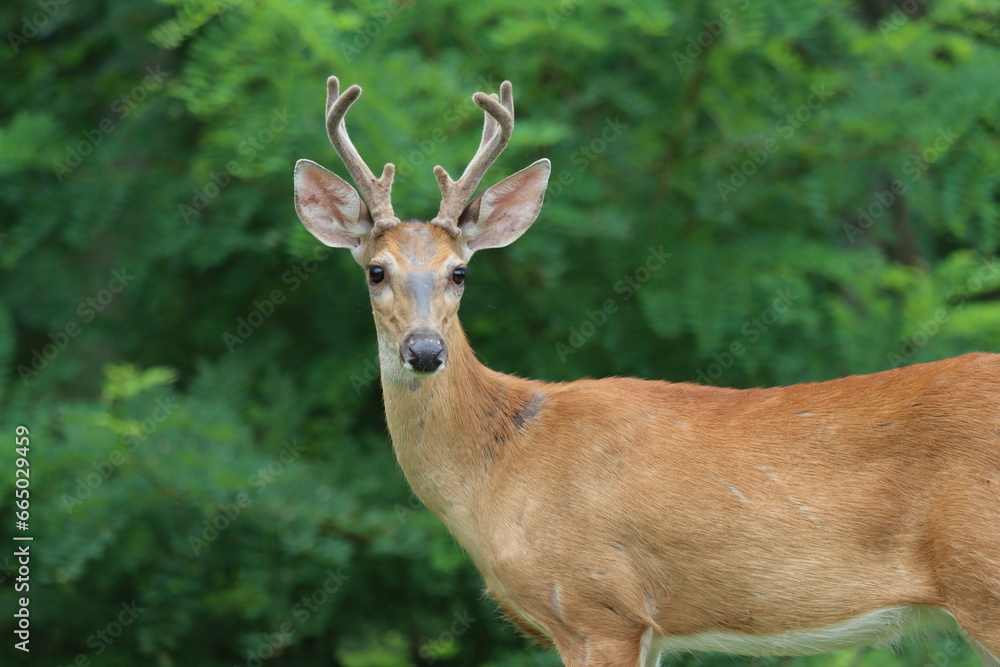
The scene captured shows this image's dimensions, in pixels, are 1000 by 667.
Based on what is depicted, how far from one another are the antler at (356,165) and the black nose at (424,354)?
800 mm

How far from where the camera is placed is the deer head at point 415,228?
16.3 ft

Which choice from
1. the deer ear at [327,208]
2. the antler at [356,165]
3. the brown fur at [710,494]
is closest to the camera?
the brown fur at [710,494]

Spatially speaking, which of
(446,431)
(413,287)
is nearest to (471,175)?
(413,287)

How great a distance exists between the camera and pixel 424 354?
4.70 m

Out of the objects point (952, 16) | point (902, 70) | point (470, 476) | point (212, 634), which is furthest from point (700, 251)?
point (212, 634)

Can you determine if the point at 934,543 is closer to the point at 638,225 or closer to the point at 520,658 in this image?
the point at 520,658

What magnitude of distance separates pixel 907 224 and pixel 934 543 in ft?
20.8

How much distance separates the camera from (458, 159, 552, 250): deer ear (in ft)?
18.2

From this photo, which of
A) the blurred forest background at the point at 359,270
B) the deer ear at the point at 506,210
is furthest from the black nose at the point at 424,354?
the blurred forest background at the point at 359,270

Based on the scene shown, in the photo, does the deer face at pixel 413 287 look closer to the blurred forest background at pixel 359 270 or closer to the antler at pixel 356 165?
the antler at pixel 356 165

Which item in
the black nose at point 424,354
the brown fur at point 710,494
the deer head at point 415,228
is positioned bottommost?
the brown fur at point 710,494

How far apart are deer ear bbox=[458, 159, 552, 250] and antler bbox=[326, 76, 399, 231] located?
1.35ft

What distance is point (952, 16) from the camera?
28.0ft

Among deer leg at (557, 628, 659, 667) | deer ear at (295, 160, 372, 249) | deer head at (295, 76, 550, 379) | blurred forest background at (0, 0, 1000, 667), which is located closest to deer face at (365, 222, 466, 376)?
deer head at (295, 76, 550, 379)
